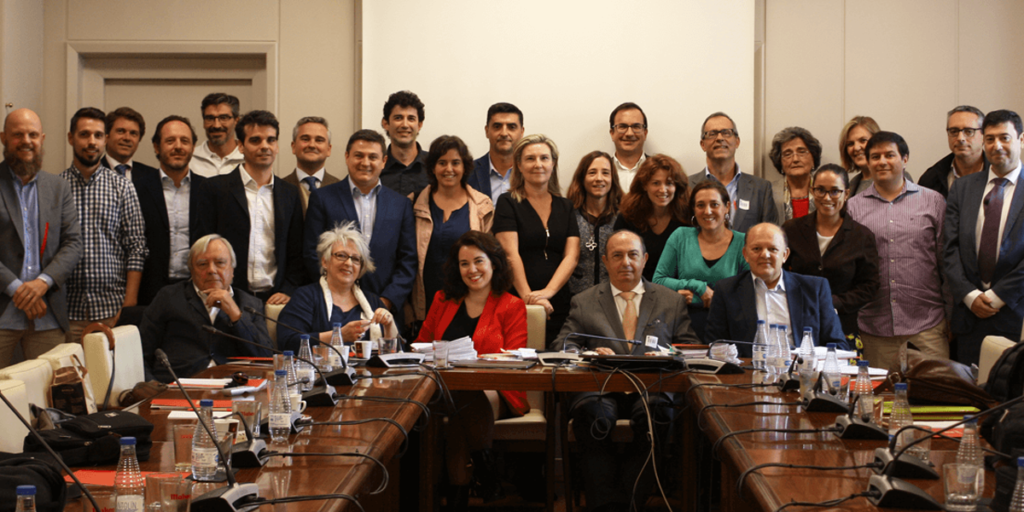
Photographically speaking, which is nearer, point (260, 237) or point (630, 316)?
point (630, 316)

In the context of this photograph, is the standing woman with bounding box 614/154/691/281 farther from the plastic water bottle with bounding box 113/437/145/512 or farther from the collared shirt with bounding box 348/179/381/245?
the plastic water bottle with bounding box 113/437/145/512

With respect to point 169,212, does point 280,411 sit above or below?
below

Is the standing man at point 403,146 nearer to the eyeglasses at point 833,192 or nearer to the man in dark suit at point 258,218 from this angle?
the man in dark suit at point 258,218

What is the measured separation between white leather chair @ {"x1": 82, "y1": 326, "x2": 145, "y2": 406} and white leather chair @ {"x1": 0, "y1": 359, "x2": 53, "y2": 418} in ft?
1.22

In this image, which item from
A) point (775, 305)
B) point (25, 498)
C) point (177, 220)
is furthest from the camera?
point (177, 220)

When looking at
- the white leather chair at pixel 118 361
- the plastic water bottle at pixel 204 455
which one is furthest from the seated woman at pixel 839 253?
the plastic water bottle at pixel 204 455

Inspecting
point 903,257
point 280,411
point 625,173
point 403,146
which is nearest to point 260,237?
point 403,146

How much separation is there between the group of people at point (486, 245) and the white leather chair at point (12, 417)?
123cm

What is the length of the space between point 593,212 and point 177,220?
207 cm

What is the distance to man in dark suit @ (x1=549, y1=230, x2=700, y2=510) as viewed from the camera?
125 inches

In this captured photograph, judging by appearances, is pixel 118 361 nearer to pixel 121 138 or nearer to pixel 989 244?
pixel 121 138

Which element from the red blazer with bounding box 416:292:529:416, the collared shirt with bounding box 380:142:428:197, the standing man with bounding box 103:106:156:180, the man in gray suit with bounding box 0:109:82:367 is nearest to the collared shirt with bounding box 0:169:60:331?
the man in gray suit with bounding box 0:109:82:367

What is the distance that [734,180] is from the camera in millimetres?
4570

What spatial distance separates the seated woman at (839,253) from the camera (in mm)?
3908
